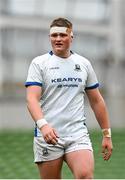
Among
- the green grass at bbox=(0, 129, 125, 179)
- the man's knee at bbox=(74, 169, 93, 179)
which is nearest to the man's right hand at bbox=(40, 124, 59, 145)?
the man's knee at bbox=(74, 169, 93, 179)

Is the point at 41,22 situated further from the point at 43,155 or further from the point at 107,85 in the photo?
the point at 43,155

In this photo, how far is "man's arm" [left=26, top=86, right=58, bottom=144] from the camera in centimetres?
618

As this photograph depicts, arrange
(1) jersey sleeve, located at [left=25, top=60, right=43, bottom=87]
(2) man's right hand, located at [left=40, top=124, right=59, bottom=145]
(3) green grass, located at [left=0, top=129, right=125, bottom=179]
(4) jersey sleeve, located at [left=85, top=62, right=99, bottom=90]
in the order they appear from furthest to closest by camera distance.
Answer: (3) green grass, located at [left=0, top=129, right=125, bottom=179] → (4) jersey sleeve, located at [left=85, top=62, right=99, bottom=90] → (1) jersey sleeve, located at [left=25, top=60, right=43, bottom=87] → (2) man's right hand, located at [left=40, top=124, right=59, bottom=145]

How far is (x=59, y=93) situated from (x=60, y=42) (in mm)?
445

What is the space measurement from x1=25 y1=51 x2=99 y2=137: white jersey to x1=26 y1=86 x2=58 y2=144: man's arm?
8 cm

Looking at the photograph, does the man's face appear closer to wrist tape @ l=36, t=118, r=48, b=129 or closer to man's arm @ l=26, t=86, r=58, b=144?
man's arm @ l=26, t=86, r=58, b=144

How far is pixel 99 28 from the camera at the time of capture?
111ft

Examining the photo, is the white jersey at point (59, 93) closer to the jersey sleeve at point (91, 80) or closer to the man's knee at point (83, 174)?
the jersey sleeve at point (91, 80)

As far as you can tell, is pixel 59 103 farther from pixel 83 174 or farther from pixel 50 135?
pixel 83 174

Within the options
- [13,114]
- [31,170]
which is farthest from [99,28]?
[31,170]

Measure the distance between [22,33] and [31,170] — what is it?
2068 centimetres

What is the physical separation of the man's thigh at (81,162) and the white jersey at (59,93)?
7.3 inches

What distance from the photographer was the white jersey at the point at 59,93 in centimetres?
656

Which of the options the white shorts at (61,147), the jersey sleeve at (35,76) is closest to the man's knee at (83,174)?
the white shorts at (61,147)
